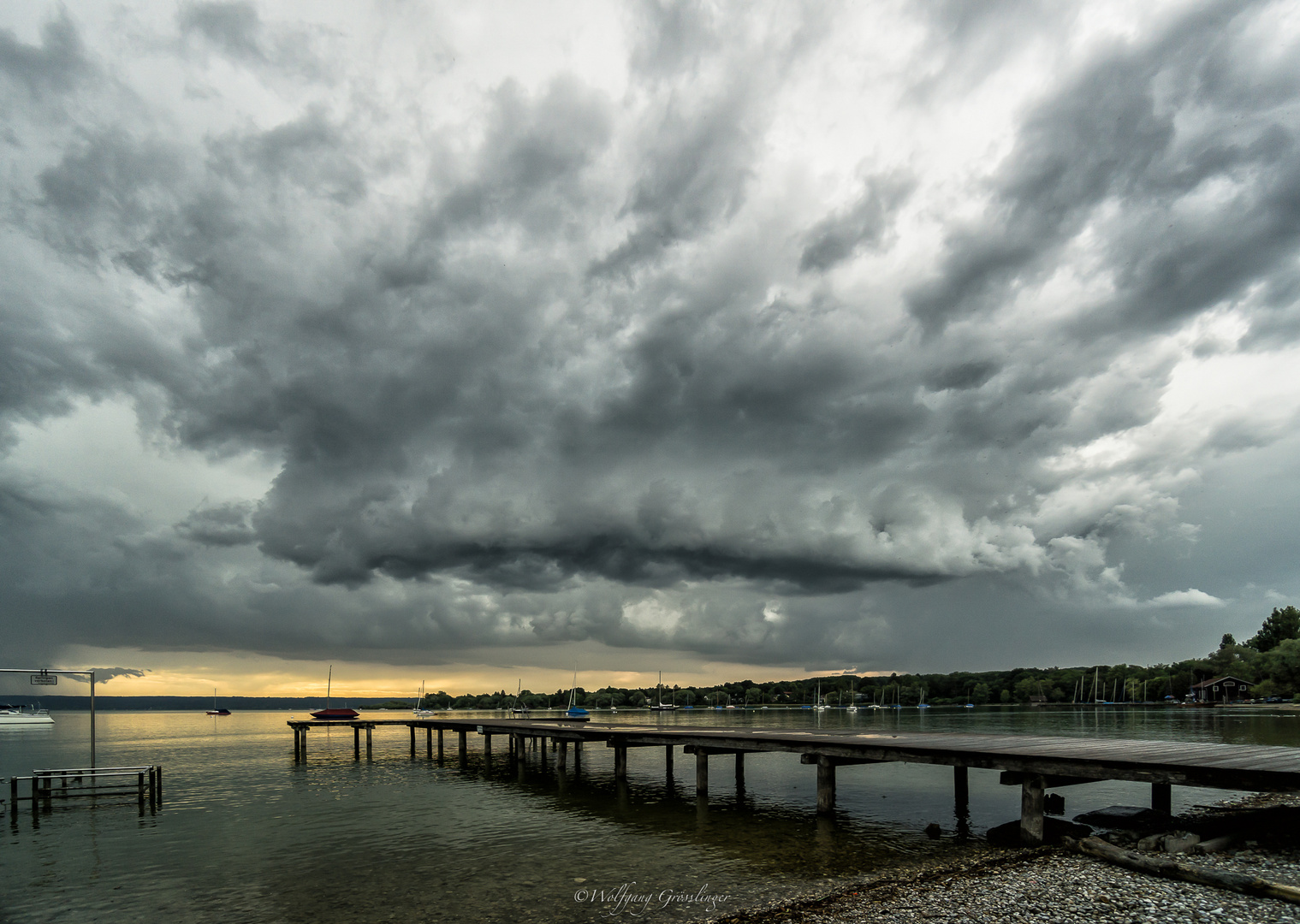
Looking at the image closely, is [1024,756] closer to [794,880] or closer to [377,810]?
[794,880]

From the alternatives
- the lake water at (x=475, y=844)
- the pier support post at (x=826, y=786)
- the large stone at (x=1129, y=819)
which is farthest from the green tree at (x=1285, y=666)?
the pier support post at (x=826, y=786)

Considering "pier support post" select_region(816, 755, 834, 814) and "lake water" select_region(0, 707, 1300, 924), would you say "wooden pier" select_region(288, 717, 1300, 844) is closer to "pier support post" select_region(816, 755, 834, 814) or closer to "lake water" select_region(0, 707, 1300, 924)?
"pier support post" select_region(816, 755, 834, 814)

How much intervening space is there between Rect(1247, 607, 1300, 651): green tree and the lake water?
17474cm

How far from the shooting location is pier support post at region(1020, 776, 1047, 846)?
20.8 m

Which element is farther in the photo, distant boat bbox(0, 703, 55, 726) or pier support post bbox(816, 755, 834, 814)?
distant boat bbox(0, 703, 55, 726)

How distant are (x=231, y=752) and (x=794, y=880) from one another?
80.4 meters

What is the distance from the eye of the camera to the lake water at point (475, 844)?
60.1 feet

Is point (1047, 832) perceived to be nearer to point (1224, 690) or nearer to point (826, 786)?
point (826, 786)

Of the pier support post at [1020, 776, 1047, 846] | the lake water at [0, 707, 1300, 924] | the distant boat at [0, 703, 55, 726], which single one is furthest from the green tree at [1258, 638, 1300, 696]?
the distant boat at [0, 703, 55, 726]

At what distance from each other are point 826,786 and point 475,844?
1335cm

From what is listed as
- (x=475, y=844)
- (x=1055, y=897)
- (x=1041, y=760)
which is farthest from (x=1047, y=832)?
(x=475, y=844)

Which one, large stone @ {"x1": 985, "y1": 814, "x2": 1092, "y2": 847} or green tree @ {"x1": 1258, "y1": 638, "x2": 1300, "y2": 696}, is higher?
large stone @ {"x1": 985, "y1": 814, "x2": 1092, "y2": 847}

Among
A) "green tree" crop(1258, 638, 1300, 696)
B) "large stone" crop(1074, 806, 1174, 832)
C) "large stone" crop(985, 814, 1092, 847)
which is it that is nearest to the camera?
"large stone" crop(985, 814, 1092, 847)

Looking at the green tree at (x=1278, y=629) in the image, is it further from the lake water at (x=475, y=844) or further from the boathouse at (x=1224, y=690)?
the lake water at (x=475, y=844)
